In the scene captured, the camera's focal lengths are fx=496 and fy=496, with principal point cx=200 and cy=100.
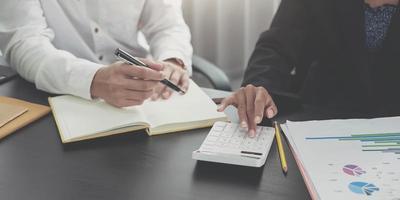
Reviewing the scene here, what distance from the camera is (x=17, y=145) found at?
3.00 ft

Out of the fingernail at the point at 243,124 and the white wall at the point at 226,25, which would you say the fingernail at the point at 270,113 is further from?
the white wall at the point at 226,25

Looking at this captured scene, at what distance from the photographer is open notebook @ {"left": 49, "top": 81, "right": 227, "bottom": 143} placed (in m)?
0.94

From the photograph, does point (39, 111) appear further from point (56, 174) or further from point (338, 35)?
point (338, 35)

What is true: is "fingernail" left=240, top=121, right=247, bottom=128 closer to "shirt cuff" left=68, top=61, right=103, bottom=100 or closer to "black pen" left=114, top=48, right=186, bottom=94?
"black pen" left=114, top=48, right=186, bottom=94

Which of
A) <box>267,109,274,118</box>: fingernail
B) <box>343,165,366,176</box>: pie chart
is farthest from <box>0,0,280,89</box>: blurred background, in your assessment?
<box>343,165,366,176</box>: pie chart

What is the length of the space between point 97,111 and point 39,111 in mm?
126

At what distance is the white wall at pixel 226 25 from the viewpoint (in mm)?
2107

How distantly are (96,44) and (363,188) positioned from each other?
924mm

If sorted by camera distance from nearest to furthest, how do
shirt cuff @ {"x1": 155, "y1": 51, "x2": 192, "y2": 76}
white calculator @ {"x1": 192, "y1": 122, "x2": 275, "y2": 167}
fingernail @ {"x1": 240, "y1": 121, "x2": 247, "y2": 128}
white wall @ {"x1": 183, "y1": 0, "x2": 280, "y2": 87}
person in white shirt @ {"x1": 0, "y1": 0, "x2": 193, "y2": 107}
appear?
white calculator @ {"x1": 192, "y1": 122, "x2": 275, "y2": 167}, fingernail @ {"x1": 240, "y1": 121, "x2": 247, "y2": 128}, person in white shirt @ {"x1": 0, "y1": 0, "x2": 193, "y2": 107}, shirt cuff @ {"x1": 155, "y1": 51, "x2": 192, "y2": 76}, white wall @ {"x1": 183, "y1": 0, "x2": 280, "y2": 87}

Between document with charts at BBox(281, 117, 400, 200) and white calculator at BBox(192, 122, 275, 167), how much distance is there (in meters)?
0.05

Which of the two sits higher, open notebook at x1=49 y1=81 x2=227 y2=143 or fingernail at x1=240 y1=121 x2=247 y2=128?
fingernail at x1=240 y1=121 x2=247 y2=128

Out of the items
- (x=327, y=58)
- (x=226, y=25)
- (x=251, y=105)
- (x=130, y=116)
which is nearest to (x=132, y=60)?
(x=130, y=116)

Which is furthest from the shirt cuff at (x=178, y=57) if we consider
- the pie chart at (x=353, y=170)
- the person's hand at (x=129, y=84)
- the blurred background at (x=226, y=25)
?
the blurred background at (x=226, y=25)

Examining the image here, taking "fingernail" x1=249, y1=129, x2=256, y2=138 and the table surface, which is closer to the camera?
the table surface
